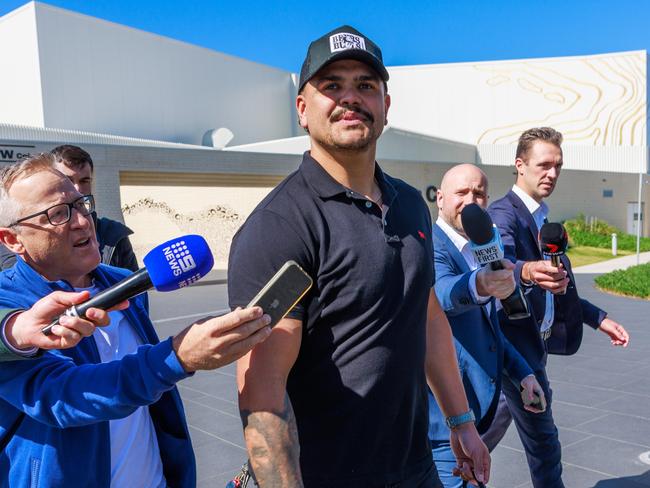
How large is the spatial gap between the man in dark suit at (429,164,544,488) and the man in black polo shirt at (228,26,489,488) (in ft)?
2.11

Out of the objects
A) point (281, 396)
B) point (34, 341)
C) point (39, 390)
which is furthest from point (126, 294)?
point (281, 396)

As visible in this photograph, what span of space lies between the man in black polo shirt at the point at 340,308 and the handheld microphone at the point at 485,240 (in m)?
0.28

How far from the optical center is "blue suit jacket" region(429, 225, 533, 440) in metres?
2.81

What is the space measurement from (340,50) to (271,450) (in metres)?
1.15

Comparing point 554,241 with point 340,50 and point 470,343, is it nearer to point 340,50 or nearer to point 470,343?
point 470,343

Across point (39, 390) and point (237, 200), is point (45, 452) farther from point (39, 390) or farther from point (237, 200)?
point (237, 200)

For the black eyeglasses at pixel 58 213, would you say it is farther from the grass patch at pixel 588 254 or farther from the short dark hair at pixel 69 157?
the grass patch at pixel 588 254

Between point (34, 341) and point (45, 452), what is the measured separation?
43 cm

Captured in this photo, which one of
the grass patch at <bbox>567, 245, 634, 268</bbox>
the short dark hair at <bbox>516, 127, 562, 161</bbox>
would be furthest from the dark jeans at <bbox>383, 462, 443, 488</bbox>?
the grass patch at <bbox>567, 245, 634, 268</bbox>

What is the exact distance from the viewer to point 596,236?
27.9 metres

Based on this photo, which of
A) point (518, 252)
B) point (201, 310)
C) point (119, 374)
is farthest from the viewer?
point (201, 310)

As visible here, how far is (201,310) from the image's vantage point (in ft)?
39.2

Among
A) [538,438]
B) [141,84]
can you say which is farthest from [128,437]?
[141,84]

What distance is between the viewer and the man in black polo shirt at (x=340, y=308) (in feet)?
5.58
